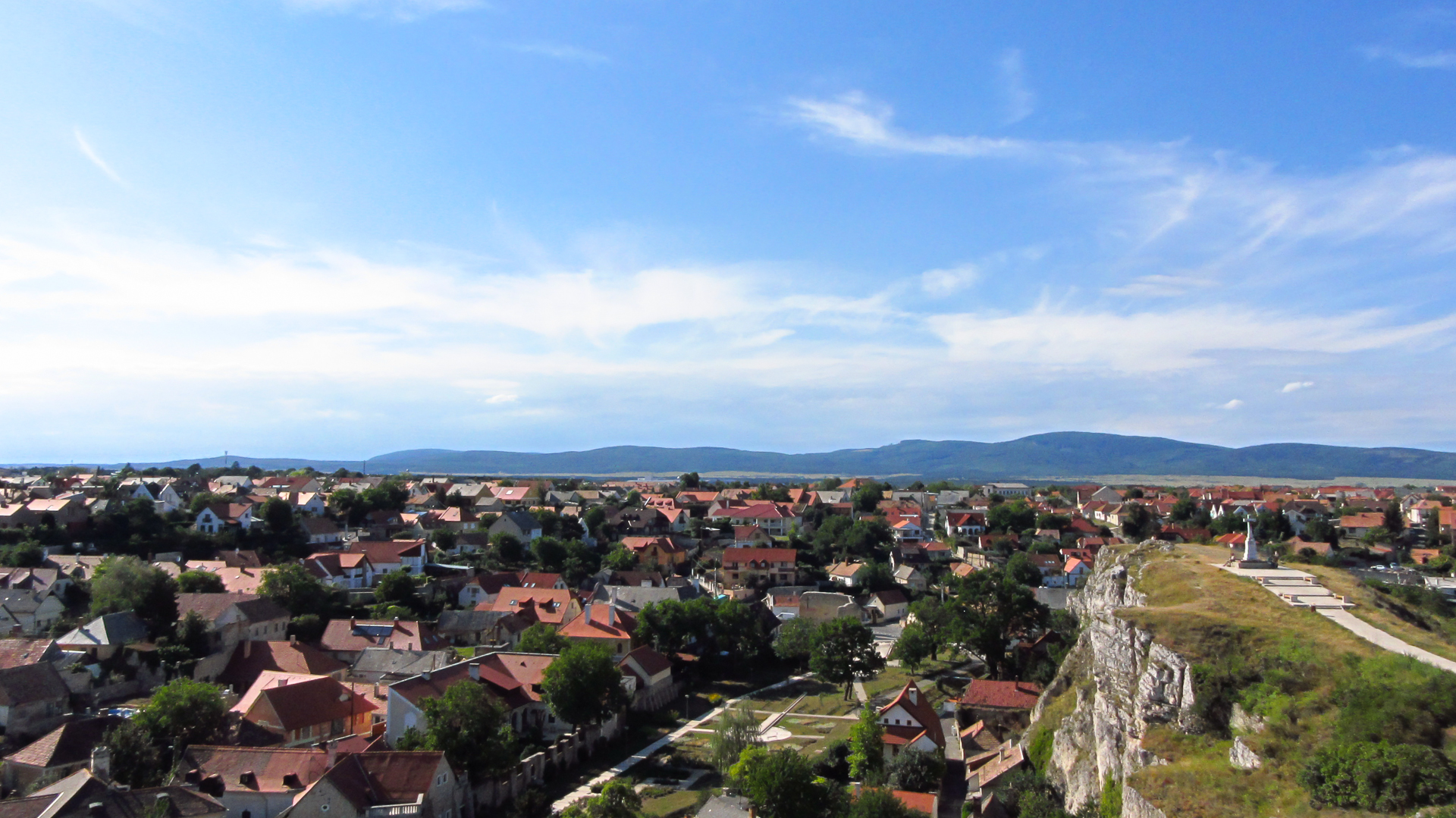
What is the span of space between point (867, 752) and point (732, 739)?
478cm

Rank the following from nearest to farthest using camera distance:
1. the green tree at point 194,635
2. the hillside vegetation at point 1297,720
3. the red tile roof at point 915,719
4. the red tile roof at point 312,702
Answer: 1. the hillside vegetation at point 1297,720
2. the red tile roof at point 312,702
3. the red tile roof at point 915,719
4. the green tree at point 194,635

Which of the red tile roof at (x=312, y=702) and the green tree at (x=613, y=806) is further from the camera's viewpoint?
the red tile roof at (x=312, y=702)

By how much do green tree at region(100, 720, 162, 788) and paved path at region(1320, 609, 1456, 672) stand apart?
32741 millimetres

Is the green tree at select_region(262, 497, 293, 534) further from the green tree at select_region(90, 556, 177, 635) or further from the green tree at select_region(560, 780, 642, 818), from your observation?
the green tree at select_region(560, 780, 642, 818)

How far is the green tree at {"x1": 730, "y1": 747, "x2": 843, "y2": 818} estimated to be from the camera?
25125 millimetres

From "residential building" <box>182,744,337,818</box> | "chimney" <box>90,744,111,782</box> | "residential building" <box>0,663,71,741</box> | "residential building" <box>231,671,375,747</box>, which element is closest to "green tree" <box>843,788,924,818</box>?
"residential building" <box>182,744,337,818</box>

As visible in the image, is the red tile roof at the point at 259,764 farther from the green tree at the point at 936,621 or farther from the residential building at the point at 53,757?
the green tree at the point at 936,621

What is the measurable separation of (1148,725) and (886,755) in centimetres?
998

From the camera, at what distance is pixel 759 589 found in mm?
65000

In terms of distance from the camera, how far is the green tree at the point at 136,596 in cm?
4266

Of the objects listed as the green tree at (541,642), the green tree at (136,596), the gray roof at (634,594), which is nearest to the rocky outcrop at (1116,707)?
the green tree at (541,642)

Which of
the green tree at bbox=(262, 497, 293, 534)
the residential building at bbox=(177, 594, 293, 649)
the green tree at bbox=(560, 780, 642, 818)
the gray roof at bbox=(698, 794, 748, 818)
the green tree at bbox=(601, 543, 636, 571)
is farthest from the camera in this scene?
the green tree at bbox=(262, 497, 293, 534)

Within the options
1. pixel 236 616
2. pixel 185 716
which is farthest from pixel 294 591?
pixel 185 716

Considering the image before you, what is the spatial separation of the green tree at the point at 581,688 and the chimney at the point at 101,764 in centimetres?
1437
